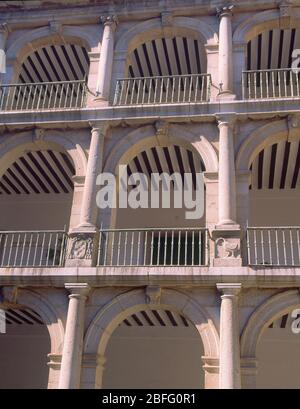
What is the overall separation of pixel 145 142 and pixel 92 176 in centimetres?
159

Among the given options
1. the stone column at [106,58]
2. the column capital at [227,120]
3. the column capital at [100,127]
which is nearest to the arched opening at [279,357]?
the column capital at [227,120]

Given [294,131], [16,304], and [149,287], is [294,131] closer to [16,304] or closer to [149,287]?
[149,287]

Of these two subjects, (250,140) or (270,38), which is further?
(270,38)

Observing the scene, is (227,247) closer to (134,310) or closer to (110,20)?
(134,310)

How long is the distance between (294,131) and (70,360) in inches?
274

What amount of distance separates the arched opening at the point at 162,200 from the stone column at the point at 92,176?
2.00 ft

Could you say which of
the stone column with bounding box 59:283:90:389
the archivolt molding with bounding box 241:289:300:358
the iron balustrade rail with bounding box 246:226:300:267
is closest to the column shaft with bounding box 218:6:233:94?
the iron balustrade rail with bounding box 246:226:300:267

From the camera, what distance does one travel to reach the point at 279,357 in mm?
12672

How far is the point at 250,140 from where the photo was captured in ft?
37.3

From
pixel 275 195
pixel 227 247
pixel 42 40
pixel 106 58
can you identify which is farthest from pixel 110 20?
pixel 227 247

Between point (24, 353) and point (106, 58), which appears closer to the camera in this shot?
point (106, 58)

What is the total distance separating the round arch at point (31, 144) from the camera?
12102 millimetres

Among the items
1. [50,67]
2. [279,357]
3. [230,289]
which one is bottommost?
[279,357]
